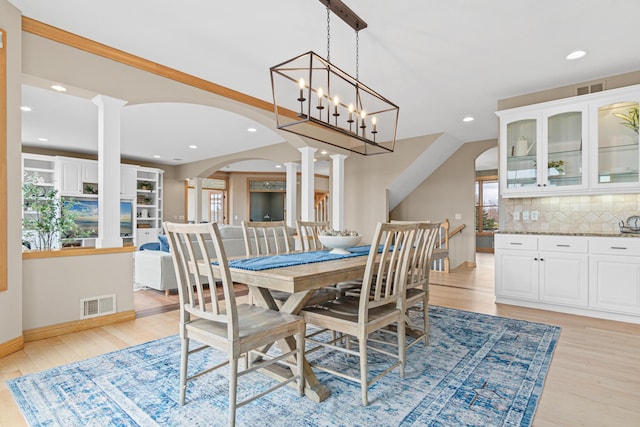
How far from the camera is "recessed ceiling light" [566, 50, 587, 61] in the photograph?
3.12 metres

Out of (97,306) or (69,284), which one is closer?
(69,284)

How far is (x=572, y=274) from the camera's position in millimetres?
3580

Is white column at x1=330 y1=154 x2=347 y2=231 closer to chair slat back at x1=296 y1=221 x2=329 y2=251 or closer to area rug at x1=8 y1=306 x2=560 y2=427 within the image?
chair slat back at x1=296 y1=221 x2=329 y2=251

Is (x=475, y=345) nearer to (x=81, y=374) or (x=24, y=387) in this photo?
(x=81, y=374)

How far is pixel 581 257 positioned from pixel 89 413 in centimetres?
432

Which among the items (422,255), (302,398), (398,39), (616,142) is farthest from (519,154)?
(302,398)

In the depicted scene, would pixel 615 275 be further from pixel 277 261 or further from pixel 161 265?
pixel 161 265

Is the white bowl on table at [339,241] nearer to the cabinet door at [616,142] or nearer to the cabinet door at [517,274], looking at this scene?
the cabinet door at [517,274]

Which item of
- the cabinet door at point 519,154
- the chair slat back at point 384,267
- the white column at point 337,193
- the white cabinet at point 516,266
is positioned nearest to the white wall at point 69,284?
the chair slat back at point 384,267

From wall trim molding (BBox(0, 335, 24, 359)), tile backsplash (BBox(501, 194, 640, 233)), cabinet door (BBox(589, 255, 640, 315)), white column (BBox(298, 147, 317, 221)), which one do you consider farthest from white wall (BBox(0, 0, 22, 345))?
cabinet door (BBox(589, 255, 640, 315))

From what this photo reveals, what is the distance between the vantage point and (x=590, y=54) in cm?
316

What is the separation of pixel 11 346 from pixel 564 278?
16.4ft

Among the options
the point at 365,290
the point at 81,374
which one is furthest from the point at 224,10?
the point at 81,374

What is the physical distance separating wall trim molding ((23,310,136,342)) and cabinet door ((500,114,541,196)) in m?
4.44
